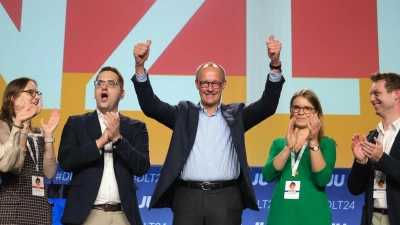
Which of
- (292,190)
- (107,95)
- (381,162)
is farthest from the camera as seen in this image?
(107,95)

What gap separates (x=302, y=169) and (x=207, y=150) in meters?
0.66

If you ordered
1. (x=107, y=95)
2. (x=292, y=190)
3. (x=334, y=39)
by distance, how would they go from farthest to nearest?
(x=334, y=39) < (x=107, y=95) < (x=292, y=190)

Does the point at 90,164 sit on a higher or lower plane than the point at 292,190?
higher

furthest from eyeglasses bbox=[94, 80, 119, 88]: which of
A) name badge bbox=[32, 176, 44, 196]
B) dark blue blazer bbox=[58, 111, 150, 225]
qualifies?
name badge bbox=[32, 176, 44, 196]

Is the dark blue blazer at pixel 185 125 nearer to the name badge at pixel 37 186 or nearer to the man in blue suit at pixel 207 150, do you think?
the man in blue suit at pixel 207 150

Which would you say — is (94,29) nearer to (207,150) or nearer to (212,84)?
(212,84)

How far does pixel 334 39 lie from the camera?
5.03 m

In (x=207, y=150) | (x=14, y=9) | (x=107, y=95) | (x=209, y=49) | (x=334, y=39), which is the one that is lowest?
(x=207, y=150)

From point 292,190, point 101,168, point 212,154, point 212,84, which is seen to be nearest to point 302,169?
point 292,190

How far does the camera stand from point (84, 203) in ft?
10.1

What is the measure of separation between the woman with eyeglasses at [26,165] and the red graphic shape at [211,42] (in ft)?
5.87

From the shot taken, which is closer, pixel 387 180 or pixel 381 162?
pixel 381 162

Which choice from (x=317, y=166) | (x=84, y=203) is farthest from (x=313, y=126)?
(x=84, y=203)

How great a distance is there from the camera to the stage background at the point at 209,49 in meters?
4.82
